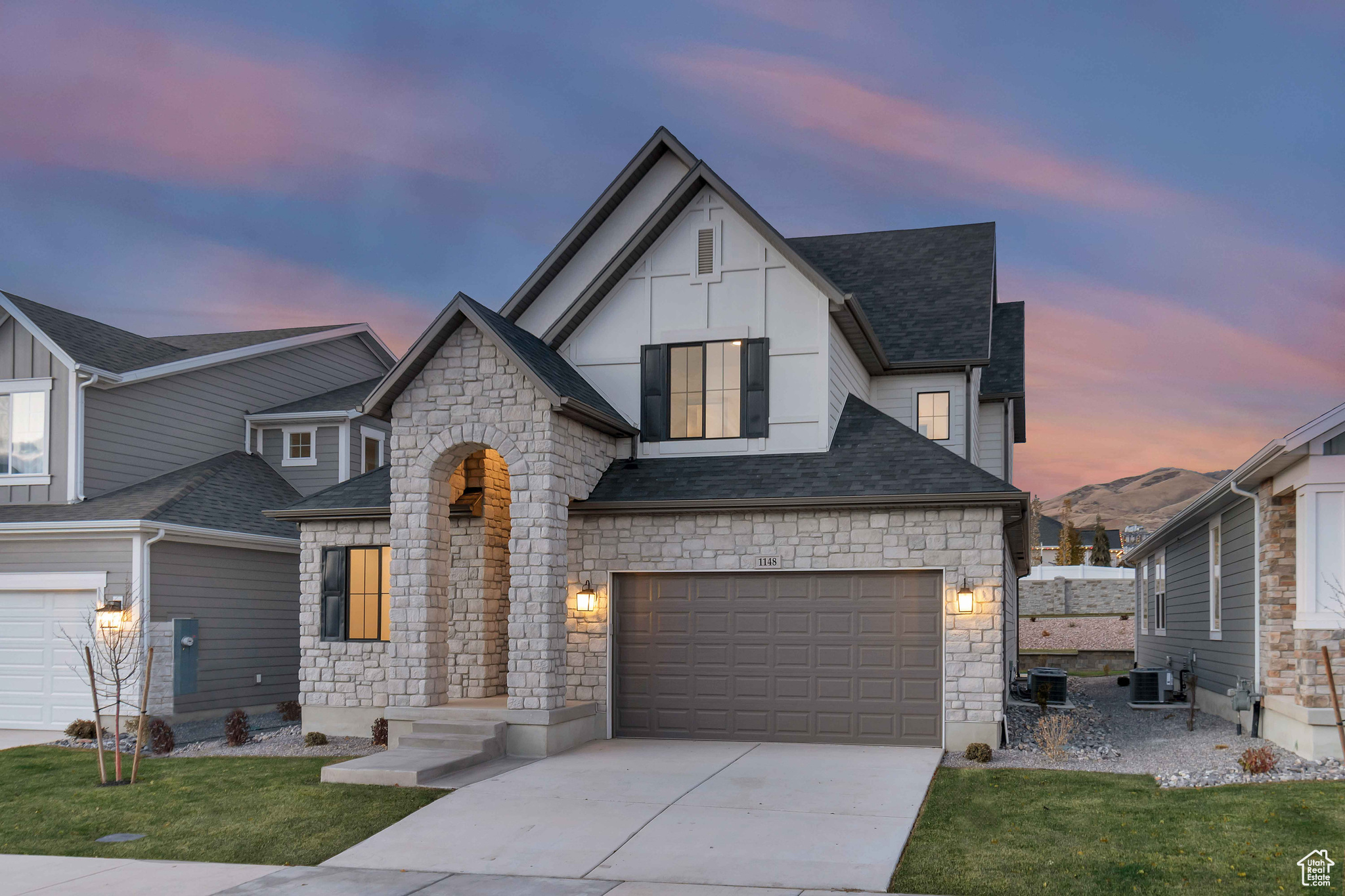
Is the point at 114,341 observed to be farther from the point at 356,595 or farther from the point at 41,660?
the point at 356,595

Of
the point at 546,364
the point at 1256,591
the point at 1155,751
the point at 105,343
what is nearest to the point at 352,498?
the point at 546,364

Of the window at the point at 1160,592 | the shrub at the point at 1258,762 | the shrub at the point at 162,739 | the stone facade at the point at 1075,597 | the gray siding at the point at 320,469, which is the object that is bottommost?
the stone facade at the point at 1075,597

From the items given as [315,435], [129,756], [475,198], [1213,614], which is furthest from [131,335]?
[1213,614]

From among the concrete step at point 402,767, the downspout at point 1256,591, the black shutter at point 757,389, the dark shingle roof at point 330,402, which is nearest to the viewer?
the concrete step at point 402,767

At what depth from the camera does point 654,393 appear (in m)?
15.8

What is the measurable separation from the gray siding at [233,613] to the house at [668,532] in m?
2.66

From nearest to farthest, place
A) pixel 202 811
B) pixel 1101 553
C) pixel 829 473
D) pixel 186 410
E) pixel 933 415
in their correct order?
pixel 202 811
pixel 829 473
pixel 933 415
pixel 186 410
pixel 1101 553

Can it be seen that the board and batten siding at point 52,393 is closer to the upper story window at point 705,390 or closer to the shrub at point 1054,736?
the upper story window at point 705,390

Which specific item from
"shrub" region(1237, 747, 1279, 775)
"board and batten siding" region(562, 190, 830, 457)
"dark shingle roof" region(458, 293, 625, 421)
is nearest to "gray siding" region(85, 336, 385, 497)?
"dark shingle roof" region(458, 293, 625, 421)

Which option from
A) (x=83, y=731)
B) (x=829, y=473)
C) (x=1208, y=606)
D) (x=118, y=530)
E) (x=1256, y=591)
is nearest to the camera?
(x=1256, y=591)

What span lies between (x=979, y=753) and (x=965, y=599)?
188cm

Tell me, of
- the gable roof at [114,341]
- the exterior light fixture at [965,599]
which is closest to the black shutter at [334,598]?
the gable roof at [114,341]

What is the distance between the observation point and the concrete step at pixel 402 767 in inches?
446

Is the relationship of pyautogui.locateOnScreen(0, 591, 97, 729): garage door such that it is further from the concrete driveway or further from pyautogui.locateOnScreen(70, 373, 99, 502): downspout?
the concrete driveway
